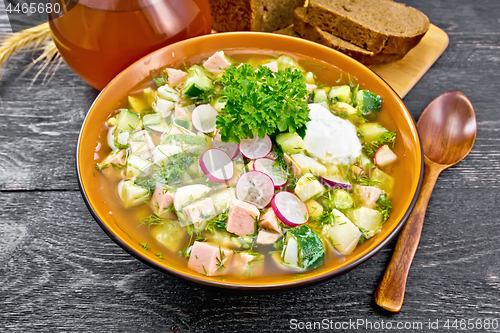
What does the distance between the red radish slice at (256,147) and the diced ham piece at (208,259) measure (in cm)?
59

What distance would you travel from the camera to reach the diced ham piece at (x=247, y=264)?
1.75 meters

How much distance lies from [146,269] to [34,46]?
2319 mm

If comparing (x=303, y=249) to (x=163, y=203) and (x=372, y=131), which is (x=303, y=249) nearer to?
(x=163, y=203)

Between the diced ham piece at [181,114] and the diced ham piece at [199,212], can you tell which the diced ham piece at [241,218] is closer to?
the diced ham piece at [199,212]

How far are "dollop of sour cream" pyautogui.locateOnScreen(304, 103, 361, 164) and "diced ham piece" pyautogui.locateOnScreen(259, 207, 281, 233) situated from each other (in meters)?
0.53

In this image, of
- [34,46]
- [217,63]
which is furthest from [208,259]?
[34,46]

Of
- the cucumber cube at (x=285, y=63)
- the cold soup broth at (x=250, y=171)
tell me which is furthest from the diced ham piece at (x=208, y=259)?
the cucumber cube at (x=285, y=63)

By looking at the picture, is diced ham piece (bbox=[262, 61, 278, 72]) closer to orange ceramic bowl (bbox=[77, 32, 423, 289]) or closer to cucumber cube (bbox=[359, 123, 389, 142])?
orange ceramic bowl (bbox=[77, 32, 423, 289])

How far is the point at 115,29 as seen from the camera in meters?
2.30

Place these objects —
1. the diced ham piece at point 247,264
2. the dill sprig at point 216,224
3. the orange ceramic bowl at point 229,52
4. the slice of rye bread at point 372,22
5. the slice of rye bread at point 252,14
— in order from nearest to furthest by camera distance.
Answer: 1. the orange ceramic bowl at point 229,52
2. the diced ham piece at point 247,264
3. the dill sprig at point 216,224
4. the slice of rye bread at point 372,22
5. the slice of rye bread at point 252,14

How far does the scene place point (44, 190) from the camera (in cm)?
235

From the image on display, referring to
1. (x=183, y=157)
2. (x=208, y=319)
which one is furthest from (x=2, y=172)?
(x=208, y=319)

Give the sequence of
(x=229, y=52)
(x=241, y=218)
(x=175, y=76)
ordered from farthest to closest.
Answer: (x=229, y=52) → (x=175, y=76) → (x=241, y=218)

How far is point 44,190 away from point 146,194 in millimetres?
837
